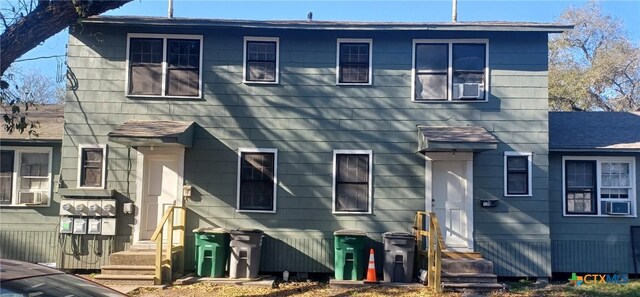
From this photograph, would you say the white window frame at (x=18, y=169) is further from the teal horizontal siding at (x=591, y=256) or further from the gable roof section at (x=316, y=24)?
the teal horizontal siding at (x=591, y=256)

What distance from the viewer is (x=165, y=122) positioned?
1080cm

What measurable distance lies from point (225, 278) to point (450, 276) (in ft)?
14.1

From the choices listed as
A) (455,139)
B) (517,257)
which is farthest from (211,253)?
(517,257)

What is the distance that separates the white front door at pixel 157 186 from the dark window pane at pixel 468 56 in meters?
6.22

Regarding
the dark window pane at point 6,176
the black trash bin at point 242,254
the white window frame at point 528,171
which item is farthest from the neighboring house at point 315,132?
the dark window pane at point 6,176

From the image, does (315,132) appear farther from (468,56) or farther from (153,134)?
(468,56)

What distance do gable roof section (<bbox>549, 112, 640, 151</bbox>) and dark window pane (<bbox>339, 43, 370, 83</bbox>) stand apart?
4354 mm

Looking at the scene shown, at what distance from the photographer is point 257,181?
1088 cm

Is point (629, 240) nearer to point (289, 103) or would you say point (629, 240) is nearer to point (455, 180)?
point (455, 180)

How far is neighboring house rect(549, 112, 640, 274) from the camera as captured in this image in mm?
10930

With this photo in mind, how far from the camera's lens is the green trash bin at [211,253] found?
1001 centimetres

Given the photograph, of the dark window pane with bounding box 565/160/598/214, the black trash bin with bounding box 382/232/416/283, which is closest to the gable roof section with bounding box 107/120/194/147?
the black trash bin with bounding box 382/232/416/283

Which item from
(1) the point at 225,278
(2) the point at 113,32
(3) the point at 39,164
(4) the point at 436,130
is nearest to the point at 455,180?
(4) the point at 436,130

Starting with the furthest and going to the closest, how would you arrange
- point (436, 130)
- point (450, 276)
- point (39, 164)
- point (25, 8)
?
point (39, 164) → point (436, 130) → point (450, 276) → point (25, 8)
